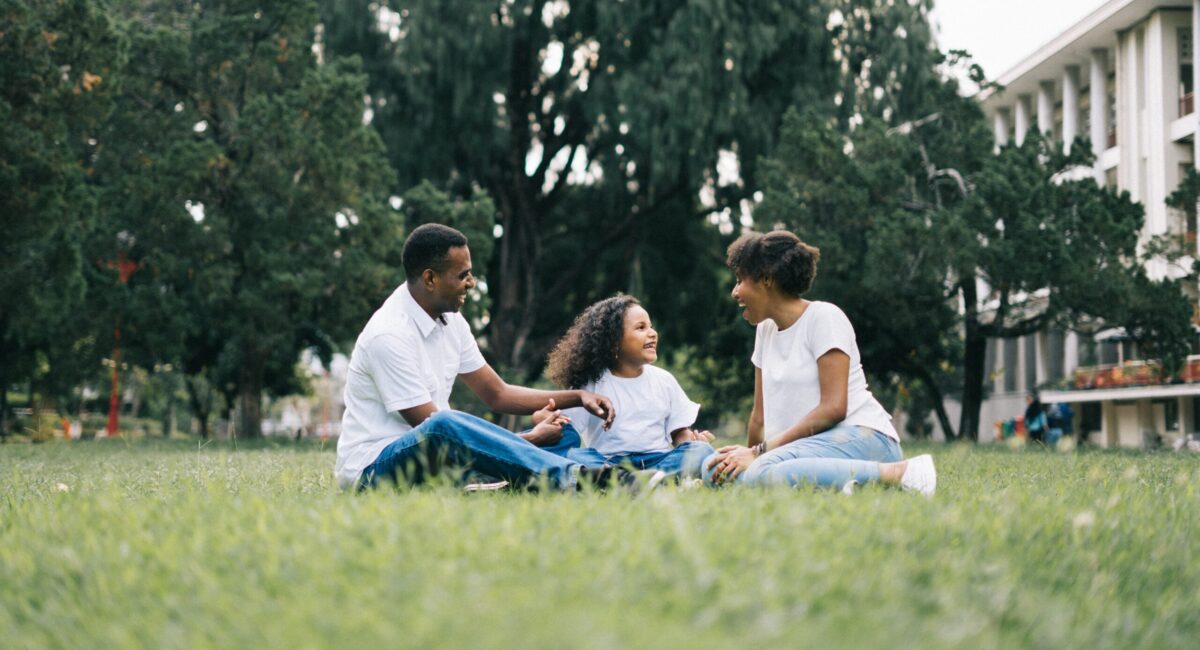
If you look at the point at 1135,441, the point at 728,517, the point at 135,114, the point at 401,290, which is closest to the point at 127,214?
the point at 135,114

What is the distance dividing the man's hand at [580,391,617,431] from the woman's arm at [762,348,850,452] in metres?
1.01

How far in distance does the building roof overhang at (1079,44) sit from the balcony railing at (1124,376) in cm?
962

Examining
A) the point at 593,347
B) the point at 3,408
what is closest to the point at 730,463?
the point at 593,347

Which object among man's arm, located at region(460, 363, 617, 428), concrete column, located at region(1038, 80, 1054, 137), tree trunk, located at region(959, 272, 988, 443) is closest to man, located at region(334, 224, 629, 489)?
man's arm, located at region(460, 363, 617, 428)

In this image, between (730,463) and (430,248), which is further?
(430,248)

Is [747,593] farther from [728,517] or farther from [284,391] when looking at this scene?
[284,391]

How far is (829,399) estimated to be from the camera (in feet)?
19.8

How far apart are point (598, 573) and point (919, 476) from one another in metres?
3.11

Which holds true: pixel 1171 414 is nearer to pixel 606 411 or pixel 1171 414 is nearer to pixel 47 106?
pixel 47 106

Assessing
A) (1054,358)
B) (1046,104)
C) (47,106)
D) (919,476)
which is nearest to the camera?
(919,476)

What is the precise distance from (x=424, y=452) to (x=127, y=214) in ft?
61.1

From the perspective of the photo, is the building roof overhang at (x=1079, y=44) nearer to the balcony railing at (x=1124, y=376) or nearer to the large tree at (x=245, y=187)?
the balcony railing at (x=1124, y=376)

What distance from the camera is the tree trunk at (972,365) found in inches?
961

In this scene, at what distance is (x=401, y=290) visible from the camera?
6434 millimetres
